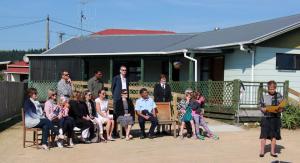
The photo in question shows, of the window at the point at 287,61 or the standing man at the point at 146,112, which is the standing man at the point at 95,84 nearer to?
the standing man at the point at 146,112

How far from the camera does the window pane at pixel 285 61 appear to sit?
19.3 m

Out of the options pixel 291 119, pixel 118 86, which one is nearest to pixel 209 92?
pixel 291 119

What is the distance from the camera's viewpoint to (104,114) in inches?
487

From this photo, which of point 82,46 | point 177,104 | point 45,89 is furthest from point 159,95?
point 82,46

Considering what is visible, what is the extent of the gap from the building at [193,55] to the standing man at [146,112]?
21.5 feet

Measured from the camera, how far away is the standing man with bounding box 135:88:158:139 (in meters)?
12.6

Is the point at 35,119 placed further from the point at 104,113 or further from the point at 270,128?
the point at 270,128

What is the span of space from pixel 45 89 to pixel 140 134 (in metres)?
12.8

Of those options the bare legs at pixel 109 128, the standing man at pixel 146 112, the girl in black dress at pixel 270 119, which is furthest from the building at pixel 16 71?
the girl in black dress at pixel 270 119

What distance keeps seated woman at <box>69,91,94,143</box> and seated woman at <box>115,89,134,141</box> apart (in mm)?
883

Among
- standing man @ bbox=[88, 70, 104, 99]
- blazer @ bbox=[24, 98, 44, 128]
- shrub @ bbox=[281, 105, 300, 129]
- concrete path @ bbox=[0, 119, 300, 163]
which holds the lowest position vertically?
concrete path @ bbox=[0, 119, 300, 163]

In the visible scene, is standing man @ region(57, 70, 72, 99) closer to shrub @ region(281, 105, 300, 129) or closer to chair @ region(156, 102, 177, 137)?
chair @ region(156, 102, 177, 137)

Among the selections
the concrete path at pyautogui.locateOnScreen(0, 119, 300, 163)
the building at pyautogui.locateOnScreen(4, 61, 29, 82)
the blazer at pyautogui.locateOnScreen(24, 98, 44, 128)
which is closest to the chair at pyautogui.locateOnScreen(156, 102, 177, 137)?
the concrete path at pyautogui.locateOnScreen(0, 119, 300, 163)

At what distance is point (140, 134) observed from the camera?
44.0ft
